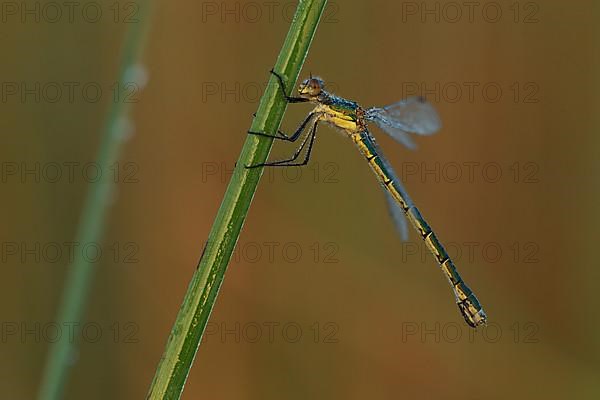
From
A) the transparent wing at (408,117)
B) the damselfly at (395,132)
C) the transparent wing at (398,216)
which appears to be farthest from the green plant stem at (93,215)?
the transparent wing at (398,216)

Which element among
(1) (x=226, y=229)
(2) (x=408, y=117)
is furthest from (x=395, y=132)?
(1) (x=226, y=229)

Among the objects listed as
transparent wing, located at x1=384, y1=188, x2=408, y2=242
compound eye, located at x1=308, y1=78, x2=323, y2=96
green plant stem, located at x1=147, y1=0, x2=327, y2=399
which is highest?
compound eye, located at x1=308, y1=78, x2=323, y2=96

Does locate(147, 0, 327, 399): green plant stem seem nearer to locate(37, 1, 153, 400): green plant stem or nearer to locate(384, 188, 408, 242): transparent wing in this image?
locate(37, 1, 153, 400): green plant stem

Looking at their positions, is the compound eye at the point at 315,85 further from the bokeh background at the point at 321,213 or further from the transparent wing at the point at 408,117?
the bokeh background at the point at 321,213

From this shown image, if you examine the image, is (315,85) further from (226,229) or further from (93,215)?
(226,229)

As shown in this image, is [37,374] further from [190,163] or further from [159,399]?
[159,399]

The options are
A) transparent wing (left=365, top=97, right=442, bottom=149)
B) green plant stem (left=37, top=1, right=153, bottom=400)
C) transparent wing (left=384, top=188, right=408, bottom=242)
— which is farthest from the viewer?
transparent wing (left=384, top=188, right=408, bottom=242)

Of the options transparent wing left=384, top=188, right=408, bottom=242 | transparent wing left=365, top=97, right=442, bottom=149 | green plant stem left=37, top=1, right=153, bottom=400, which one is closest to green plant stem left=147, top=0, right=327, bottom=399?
green plant stem left=37, top=1, right=153, bottom=400

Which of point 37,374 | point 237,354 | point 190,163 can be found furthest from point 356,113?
point 37,374
